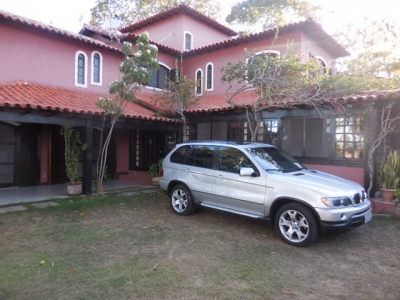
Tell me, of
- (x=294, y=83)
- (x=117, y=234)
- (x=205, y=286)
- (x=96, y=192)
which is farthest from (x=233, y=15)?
(x=205, y=286)

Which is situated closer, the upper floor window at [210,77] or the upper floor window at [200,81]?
the upper floor window at [210,77]

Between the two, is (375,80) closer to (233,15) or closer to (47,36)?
(47,36)

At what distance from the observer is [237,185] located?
584 centimetres

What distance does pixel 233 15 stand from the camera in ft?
77.7

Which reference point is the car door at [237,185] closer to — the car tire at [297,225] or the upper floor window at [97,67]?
the car tire at [297,225]

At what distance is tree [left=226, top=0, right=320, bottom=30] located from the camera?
68.3 feet

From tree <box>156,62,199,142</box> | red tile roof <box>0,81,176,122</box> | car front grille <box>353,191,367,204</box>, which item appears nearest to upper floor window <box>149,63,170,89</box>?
tree <box>156,62,199,142</box>

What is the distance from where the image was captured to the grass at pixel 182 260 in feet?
11.8

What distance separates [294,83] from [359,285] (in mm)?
6055

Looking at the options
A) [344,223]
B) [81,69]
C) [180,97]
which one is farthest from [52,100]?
[344,223]

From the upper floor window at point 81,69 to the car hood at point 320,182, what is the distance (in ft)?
30.2

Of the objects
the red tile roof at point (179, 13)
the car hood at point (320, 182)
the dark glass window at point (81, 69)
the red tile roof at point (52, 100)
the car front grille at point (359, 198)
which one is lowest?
the car front grille at point (359, 198)

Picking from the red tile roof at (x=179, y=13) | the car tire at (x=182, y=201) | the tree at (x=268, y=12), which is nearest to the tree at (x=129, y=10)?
the tree at (x=268, y=12)

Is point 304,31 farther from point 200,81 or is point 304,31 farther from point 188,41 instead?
point 188,41
